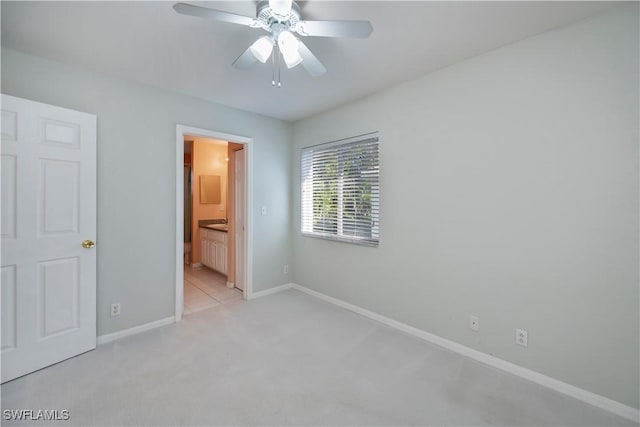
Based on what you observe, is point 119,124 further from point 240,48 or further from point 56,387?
point 56,387

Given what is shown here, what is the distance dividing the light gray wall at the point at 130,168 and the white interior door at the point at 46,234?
0.17 m

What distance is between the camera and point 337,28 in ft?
4.85

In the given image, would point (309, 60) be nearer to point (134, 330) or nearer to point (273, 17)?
point (273, 17)

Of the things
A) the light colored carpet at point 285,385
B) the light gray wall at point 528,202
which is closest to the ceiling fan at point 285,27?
the light gray wall at point 528,202

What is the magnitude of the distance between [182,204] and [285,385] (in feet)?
6.89

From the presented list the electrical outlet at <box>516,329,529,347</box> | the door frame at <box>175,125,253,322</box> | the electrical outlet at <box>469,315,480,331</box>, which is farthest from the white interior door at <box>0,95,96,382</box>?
the electrical outlet at <box>516,329,529,347</box>

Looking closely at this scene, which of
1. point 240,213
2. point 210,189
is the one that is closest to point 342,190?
point 240,213

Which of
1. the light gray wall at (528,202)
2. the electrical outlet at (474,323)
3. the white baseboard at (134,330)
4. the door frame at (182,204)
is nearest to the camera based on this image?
the light gray wall at (528,202)

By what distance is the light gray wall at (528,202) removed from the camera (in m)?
1.64

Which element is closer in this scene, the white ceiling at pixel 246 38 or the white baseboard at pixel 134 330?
the white ceiling at pixel 246 38

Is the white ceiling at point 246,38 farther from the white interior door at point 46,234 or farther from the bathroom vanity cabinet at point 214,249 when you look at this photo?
the bathroom vanity cabinet at point 214,249

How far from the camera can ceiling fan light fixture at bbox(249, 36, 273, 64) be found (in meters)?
1.67

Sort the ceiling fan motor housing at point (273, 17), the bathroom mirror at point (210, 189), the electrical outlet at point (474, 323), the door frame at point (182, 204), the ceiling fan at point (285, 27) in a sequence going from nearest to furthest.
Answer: the ceiling fan at point (285, 27) < the ceiling fan motor housing at point (273, 17) < the electrical outlet at point (474, 323) < the door frame at point (182, 204) < the bathroom mirror at point (210, 189)

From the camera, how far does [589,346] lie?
68.5 inches
